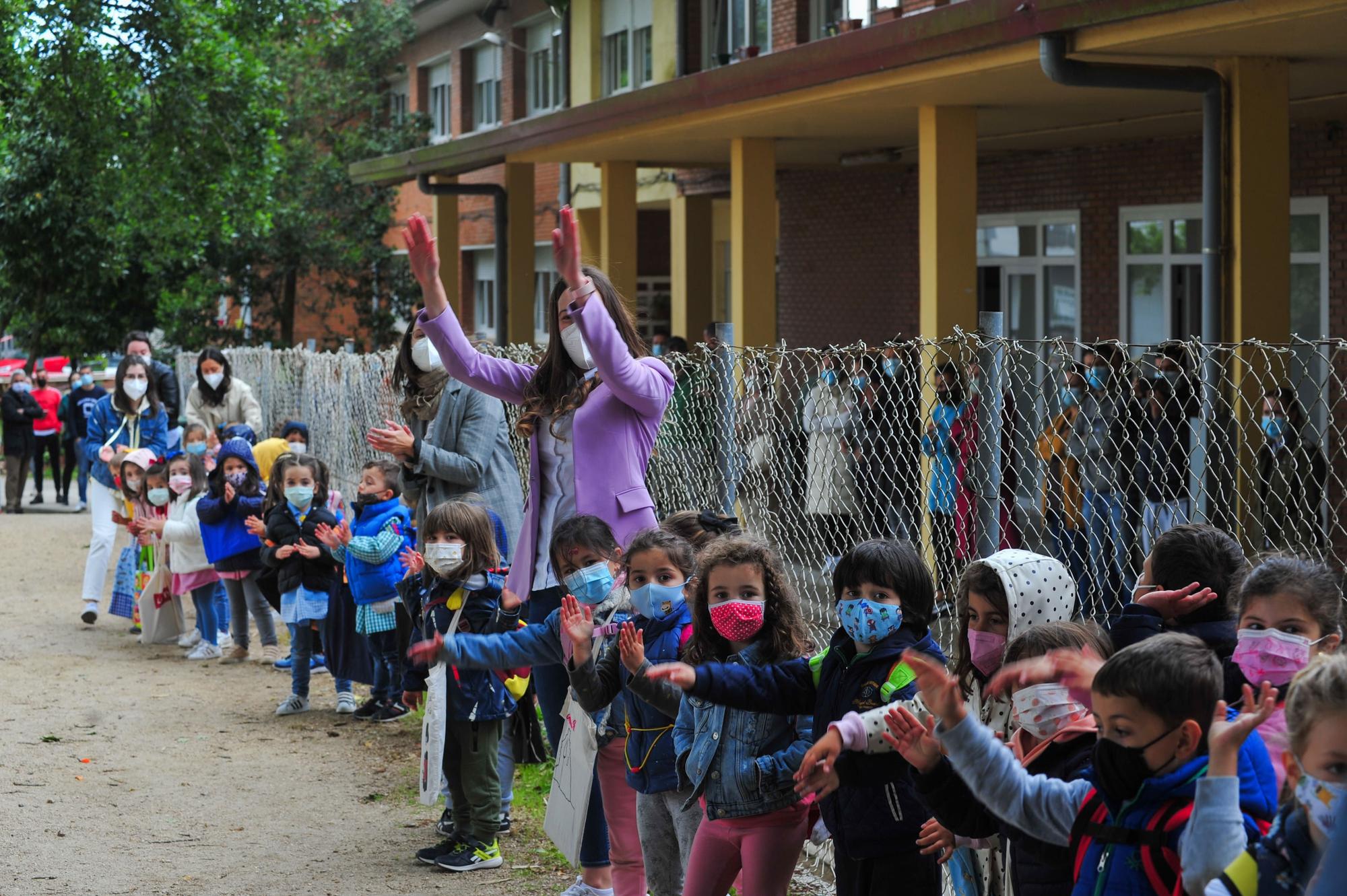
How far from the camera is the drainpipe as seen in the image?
19125 mm

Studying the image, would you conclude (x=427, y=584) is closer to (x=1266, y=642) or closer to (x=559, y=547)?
(x=559, y=547)

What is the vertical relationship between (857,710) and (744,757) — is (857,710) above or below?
above

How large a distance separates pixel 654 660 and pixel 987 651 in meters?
1.10

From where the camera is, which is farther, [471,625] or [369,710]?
[369,710]

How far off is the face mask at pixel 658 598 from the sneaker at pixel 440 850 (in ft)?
6.07

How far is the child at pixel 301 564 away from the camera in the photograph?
8242mm

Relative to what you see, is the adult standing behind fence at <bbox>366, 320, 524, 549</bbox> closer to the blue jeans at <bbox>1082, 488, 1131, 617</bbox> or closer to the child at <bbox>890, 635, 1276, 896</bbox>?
the blue jeans at <bbox>1082, 488, 1131, 617</bbox>

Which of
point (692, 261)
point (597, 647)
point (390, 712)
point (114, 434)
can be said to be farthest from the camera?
point (692, 261)

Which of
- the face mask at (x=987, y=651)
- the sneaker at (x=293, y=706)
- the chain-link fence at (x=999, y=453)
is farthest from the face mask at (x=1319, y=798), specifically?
the sneaker at (x=293, y=706)

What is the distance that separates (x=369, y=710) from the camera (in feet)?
26.8

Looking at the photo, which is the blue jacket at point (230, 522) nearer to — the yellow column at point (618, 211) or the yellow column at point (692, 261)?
the yellow column at point (618, 211)

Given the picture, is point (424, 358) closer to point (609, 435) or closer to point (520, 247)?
point (609, 435)

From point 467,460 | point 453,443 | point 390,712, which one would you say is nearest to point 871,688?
point 467,460

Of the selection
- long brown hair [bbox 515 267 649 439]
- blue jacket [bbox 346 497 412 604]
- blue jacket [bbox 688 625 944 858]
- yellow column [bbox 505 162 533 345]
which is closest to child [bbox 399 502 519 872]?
long brown hair [bbox 515 267 649 439]
